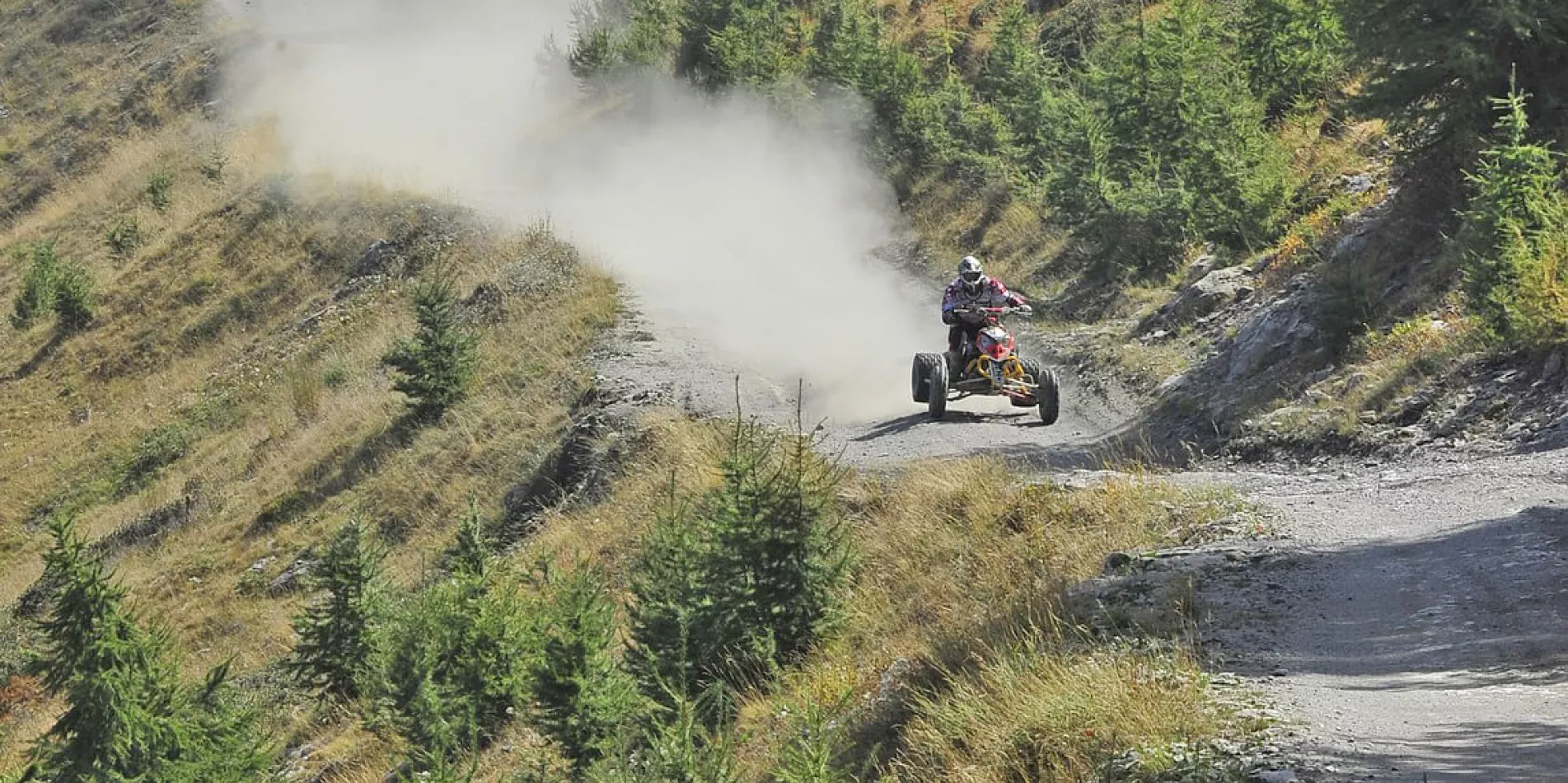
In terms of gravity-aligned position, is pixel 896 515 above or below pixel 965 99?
below

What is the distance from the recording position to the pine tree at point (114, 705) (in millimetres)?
→ 12992

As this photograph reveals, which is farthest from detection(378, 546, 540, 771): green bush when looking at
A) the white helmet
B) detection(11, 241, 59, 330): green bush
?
detection(11, 241, 59, 330): green bush

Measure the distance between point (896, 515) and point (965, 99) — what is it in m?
25.2

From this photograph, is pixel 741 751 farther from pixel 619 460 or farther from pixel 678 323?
pixel 678 323

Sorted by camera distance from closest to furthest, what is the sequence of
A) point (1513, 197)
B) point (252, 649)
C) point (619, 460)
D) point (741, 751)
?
point (741, 751)
point (1513, 197)
point (619, 460)
point (252, 649)

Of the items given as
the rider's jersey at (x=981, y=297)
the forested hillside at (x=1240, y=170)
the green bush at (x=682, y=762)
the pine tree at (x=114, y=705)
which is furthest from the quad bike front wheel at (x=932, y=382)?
the green bush at (x=682, y=762)

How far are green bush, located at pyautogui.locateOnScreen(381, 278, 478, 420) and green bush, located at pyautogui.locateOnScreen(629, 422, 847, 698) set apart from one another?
15396 millimetres

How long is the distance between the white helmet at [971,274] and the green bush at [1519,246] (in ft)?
19.5

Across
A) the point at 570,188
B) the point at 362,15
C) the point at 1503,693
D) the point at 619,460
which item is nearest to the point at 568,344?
the point at 619,460

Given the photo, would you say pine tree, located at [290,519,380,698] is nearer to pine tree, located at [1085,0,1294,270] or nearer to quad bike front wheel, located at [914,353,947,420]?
quad bike front wheel, located at [914,353,947,420]

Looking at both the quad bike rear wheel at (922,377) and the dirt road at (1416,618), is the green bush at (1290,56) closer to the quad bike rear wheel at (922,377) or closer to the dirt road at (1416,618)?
the quad bike rear wheel at (922,377)

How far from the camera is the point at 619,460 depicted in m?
19.3

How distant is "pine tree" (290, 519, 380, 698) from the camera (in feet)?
53.9

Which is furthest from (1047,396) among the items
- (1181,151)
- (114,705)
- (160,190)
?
(160,190)
